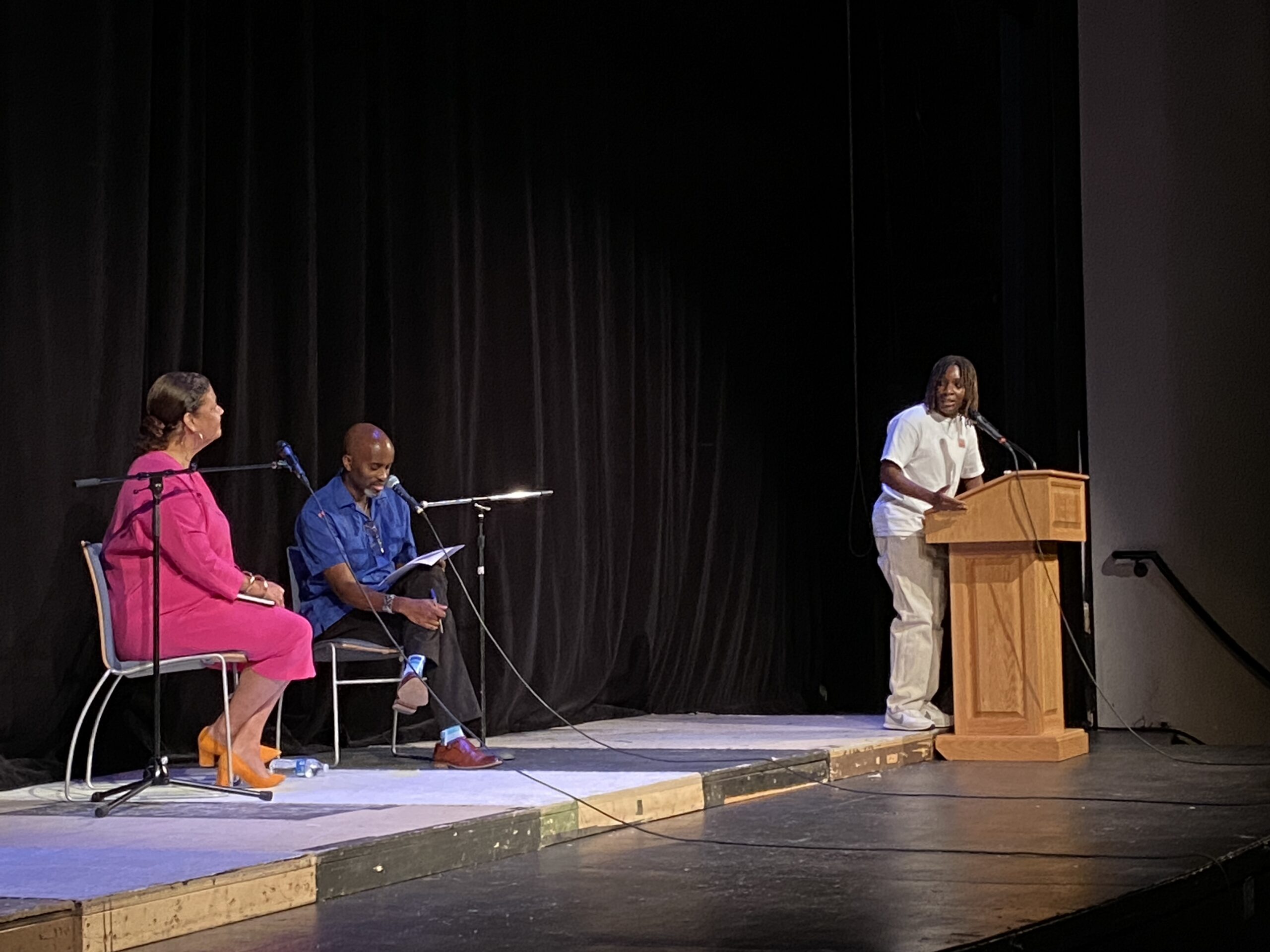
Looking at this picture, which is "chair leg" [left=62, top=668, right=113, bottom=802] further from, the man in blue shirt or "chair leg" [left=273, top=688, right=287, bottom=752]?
the man in blue shirt

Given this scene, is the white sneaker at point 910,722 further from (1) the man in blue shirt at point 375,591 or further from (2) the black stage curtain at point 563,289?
(1) the man in blue shirt at point 375,591

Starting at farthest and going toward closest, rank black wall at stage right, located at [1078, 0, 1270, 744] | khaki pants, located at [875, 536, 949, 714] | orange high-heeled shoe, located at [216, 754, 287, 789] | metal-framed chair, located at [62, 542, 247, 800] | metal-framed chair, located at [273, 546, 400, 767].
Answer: black wall at stage right, located at [1078, 0, 1270, 744] < khaki pants, located at [875, 536, 949, 714] < metal-framed chair, located at [273, 546, 400, 767] < orange high-heeled shoe, located at [216, 754, 287, 789] < metal-framed chair, located at [62, 542, 247, 800]

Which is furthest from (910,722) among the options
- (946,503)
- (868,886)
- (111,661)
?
(111,661)

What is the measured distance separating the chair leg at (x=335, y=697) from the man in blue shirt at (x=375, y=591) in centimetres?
7

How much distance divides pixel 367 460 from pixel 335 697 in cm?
71

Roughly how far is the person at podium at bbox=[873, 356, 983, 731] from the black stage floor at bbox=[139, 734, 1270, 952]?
46.6 inches

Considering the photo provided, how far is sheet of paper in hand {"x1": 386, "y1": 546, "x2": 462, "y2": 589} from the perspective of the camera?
188 inches

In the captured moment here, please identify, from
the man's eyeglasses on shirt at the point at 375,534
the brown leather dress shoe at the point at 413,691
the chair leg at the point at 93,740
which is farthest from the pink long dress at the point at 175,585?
the man's eyeglasses on shirt at the point at 375,534

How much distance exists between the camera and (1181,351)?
7.12 m

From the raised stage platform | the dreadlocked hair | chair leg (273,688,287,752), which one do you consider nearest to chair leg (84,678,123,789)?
the raised stage platform

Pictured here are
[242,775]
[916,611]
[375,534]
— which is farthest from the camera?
[916,611]

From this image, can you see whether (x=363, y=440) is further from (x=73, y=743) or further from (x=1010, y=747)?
(x=1010, y=747)

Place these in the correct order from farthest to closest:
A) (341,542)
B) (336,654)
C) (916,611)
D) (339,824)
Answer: (916,611) < (341,542) < (336,654) < (339,824)

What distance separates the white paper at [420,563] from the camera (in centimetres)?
477
